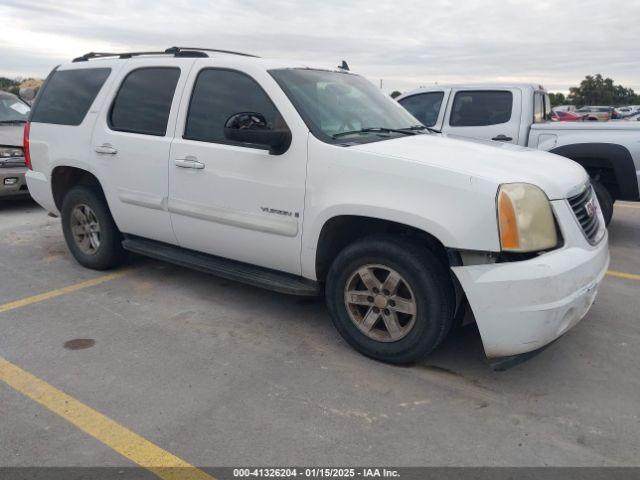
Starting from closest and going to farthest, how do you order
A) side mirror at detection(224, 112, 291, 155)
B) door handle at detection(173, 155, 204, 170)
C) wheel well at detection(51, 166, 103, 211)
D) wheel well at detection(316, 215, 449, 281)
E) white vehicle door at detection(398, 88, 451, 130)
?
wheel well at detection(316, 215, 449, 281)
side mirror at detection(224, 112, 291, 155)
door handle at detection(173, 155, 204, 170)
wheel well at detection(51, 166, 103, 211)
white vehicle door at detection(398, 88, 451, 130)

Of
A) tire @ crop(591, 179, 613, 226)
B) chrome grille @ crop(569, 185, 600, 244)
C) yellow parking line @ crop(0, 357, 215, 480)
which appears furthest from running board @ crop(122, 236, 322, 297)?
tire @ crop(591, 179, 613, 226)

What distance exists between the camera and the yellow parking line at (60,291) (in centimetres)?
453

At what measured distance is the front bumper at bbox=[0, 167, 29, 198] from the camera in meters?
7.74

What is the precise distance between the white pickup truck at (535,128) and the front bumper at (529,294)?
12.1 ft

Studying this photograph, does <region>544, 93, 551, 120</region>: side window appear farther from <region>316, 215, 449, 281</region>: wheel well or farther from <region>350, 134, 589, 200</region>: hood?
<region>316, 215, 449, 281</region>: wheel well

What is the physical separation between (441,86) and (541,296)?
5.25 m

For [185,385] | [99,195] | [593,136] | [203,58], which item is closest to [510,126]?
[593,136]

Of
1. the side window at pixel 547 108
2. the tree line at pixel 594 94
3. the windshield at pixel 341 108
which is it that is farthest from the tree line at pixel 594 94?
the windshield at pixel 341 108

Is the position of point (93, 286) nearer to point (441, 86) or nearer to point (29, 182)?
point (29, 182)

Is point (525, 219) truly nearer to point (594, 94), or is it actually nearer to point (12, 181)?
point (12, 181)

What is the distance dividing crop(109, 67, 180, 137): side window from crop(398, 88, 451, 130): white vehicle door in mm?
3910

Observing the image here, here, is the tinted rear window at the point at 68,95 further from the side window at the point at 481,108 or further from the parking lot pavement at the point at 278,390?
the side window at the point at 481,108

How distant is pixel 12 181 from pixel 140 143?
432cm

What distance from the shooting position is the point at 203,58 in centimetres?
437
